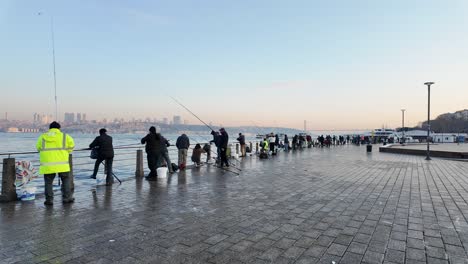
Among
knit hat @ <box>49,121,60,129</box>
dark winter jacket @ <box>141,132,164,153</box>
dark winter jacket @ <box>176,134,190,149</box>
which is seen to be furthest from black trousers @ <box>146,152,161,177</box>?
knit hat @ <box>49,121,60,129</box>

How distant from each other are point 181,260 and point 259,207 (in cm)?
274

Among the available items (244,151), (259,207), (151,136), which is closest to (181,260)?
(259,207)

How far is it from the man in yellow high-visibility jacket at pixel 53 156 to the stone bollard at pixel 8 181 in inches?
42.0

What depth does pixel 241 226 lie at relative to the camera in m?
4.62

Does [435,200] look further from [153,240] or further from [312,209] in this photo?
[153,240]

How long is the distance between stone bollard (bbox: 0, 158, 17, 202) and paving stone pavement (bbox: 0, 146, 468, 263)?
382mm

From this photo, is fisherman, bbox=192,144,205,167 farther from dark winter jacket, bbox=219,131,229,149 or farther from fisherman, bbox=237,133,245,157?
fisherman, bbox=237,133,245,157

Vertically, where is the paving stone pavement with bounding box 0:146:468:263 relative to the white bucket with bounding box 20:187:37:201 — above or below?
below

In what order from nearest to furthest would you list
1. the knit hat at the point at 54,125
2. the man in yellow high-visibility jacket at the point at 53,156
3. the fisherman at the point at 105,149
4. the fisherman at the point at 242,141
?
1. the man in yellow high-visibility jacket at the point at 53,156
2. the knit hat at the point at 54,125
3. the fisherman at the point at 105,149
4. the fisherman at the point at 242,141

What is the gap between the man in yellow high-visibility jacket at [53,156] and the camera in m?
5.77

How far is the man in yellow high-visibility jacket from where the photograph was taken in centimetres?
577

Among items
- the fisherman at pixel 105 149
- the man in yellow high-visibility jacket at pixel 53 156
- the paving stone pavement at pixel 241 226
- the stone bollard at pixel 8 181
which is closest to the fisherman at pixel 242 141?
the paving stone pavement at pixel 241 226

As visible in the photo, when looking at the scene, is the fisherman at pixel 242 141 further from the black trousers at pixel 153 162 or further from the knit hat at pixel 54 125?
the knit hat at pixel 54 125

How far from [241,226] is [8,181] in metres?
5.53
